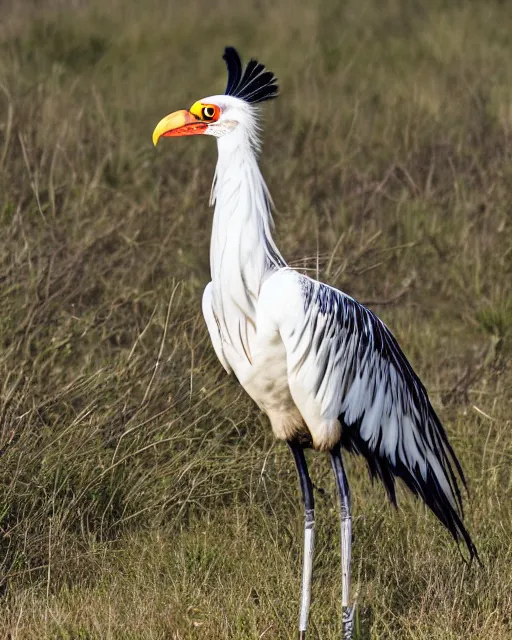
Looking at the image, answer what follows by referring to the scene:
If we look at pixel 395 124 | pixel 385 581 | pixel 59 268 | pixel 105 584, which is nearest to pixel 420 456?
pixel 385 581

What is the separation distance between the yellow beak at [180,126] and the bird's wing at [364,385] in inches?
22.7

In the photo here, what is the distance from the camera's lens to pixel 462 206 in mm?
6770

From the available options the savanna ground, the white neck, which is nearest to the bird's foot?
the savanna ground

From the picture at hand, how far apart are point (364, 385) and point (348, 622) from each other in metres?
0.74

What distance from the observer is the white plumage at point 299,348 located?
359 centimetres

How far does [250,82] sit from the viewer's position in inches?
152

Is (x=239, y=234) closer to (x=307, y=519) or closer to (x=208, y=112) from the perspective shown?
(x=208, y=112)

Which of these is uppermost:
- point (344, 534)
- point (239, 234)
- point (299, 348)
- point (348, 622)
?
point (239, 234)

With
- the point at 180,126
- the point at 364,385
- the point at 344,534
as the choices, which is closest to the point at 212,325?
the point at 364,385

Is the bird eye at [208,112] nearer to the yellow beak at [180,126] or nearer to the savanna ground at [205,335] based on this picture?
the yellow beak at [180,126]

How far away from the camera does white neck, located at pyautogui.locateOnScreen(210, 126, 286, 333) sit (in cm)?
362

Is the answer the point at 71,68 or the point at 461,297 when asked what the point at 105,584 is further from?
the point at 71,68

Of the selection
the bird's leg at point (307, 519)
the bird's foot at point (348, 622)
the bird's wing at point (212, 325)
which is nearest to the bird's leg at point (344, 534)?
the bird's foot at point (348, 622)

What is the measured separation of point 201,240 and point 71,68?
128 inches
